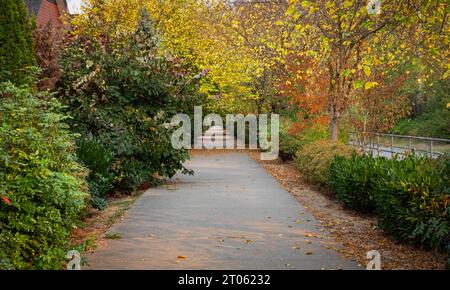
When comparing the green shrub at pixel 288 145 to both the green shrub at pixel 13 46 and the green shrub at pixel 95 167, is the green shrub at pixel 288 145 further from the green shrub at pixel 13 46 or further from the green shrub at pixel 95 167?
the green shrub at pixel 13 46

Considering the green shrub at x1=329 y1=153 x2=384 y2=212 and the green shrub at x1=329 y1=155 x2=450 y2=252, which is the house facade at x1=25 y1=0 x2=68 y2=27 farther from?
the green shrub at x1=329 y1=155 x2=450 y2=252

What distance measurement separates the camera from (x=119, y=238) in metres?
9.26

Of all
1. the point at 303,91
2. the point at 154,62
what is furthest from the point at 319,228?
the point at 303,91

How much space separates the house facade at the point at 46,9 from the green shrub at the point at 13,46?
2167cm

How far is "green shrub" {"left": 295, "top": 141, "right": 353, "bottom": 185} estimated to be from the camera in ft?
51.2

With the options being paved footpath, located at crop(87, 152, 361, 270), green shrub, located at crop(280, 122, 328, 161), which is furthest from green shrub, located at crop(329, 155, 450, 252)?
green shrub, located at crop(280, 122, 328, 161)

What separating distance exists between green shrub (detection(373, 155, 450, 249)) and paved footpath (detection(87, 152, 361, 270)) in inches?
41.2

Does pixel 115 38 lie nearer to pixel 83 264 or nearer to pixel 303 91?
pixel 303 91

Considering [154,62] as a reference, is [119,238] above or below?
below

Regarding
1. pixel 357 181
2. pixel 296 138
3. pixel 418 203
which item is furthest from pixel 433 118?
pixel 418 203

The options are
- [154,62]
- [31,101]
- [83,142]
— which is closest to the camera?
[31,101]

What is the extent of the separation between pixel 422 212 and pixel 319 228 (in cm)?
249
